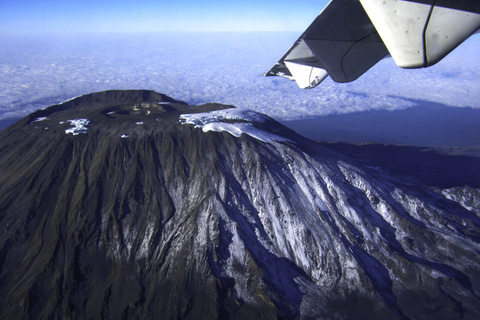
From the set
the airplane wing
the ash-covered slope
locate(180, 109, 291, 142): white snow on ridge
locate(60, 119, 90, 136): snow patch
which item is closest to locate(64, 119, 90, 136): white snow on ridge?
locate(60, 119, 90, 136): snow patch

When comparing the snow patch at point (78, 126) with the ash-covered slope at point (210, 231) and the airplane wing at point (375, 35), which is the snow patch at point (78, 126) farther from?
the airplane wing at point (375, 35)

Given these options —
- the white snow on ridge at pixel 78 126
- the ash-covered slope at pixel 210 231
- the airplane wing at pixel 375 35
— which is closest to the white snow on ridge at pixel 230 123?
the ash-covered slope at pixel 210 231

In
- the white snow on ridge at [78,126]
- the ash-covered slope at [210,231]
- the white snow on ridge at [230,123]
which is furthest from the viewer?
the white snow on ridge at [230,123]

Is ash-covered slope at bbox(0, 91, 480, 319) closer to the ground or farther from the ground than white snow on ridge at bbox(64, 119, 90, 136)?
closer to the ground

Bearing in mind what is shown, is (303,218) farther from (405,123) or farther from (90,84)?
(90,84)

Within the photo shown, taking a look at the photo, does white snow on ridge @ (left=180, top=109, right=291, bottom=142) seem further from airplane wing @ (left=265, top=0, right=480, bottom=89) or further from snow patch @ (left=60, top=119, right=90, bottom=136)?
airplane wing @ (left=265, top=0, right=480, bottom=89)
